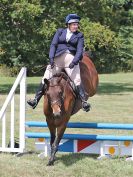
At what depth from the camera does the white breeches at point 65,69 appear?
8172 mm

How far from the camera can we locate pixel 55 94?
7.71 m

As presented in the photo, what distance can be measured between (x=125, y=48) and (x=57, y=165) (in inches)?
1632

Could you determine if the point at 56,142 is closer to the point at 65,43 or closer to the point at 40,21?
the point at 65,43

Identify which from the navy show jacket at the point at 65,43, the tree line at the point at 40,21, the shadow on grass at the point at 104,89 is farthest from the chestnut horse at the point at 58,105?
the shadow on grass at the point at 104,89

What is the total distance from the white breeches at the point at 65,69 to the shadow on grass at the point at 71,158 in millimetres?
1234

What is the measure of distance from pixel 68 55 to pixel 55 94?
1018mm

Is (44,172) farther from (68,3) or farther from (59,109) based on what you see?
(68,3)

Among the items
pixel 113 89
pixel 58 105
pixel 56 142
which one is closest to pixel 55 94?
pixel 58 105

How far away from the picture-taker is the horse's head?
300 inches

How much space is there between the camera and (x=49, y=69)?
822cm

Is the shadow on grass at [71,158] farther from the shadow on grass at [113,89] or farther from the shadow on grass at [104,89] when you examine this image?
the shadow on grass at [113,89]

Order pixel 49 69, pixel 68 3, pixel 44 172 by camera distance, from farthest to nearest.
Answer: pixel 68 3, pixel 49 69, pixel 44 172

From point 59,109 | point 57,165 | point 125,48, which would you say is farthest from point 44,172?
point 125,48

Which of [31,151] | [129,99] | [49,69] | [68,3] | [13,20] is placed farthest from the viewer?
[68,3]
